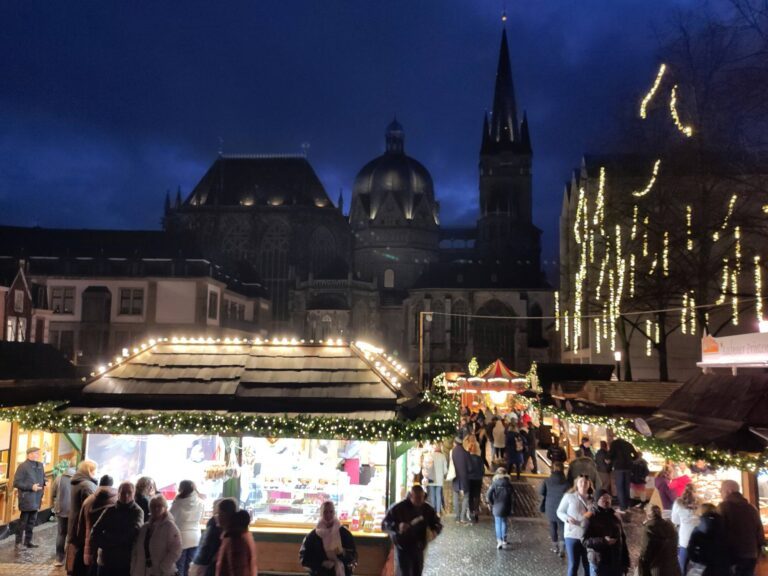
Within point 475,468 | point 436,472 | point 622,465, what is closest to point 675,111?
point 622,465

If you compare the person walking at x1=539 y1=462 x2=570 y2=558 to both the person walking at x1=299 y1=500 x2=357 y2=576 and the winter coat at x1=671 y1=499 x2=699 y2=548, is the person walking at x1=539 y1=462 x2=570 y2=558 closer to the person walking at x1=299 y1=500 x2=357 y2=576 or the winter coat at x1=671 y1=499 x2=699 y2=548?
the winter coat at x1=671 y1=499 x2=699 y2=548

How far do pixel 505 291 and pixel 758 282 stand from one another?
4627cm

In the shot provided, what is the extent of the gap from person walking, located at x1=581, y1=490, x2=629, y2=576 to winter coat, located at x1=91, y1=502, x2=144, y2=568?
485 centimetres

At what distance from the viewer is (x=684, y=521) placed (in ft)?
27.8

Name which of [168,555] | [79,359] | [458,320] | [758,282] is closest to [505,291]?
[458,320]

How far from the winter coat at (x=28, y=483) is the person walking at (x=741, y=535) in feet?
30.5

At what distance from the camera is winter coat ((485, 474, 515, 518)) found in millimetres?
10953

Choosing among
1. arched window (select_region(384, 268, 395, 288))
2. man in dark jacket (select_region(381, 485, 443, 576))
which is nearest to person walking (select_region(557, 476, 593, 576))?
man in dark jacket (select_region(381, 485, 443, 576))

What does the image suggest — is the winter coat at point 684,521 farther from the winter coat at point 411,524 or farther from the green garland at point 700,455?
the winter coat at point 411,524

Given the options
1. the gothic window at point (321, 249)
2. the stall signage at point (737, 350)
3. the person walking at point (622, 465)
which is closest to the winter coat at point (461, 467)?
the person walking at point (622, 465)

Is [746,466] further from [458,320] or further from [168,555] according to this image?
[458,320]

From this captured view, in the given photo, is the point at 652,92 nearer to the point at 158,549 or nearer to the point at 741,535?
the point at 741,535

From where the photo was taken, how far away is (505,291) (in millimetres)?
68500

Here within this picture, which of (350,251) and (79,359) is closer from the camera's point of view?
(79,359)
